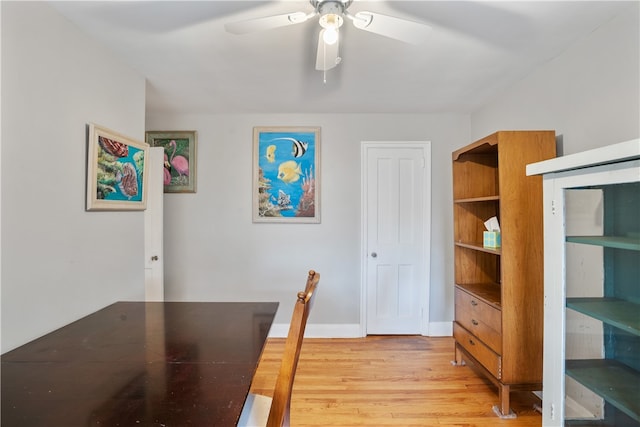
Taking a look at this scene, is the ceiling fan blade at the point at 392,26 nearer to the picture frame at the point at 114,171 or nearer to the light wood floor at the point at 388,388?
the picture frame at the point at 114,171

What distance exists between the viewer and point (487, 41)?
1807mm

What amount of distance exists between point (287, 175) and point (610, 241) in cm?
250

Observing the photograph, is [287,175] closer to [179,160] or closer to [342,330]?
[179,160]

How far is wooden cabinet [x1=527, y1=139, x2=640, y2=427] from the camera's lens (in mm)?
1210

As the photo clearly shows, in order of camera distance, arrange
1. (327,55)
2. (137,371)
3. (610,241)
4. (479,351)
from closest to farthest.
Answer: (137,371), (610,241), (327,55), (479,351)

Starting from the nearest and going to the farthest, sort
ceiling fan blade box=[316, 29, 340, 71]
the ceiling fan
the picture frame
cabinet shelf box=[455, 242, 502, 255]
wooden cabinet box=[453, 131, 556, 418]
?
the ceiling fan < ceiling fan blade box=[316, 29, 340, 71] < the picture frame < wooden cabinet box=[453, 131, 556, 418] < cabinet shelf box=[455, 242, 502, 255]

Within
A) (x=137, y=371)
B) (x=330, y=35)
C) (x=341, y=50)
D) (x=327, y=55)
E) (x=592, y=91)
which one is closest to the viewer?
(x=137, y=371)

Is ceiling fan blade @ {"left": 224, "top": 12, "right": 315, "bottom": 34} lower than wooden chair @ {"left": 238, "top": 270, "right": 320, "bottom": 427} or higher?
higher

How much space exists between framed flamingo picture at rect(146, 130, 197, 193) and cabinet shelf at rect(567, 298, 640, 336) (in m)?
3.15

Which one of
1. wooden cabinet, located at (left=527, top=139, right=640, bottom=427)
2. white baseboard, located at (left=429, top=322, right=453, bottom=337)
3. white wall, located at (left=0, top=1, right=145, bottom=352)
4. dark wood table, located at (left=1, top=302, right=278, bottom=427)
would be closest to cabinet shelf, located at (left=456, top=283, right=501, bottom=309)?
wooden cabinet, located at (left=527, top=139, right=640, bottom=427)

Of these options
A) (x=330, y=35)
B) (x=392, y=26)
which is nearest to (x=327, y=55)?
(x=330, y=35)

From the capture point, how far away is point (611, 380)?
130 cm

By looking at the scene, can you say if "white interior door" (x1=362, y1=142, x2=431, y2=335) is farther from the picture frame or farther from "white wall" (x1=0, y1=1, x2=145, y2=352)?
"white wall" (x1=0, y1=1, x2=145, y2=352)

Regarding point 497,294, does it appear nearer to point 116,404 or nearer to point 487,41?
point 487,41
